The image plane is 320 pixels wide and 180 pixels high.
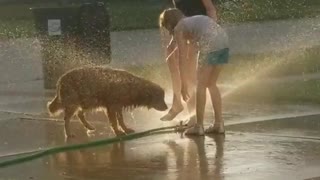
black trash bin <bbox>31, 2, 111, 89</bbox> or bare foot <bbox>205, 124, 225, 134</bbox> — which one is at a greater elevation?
black trash bin <bbox>31, 2, 111, 89</bbox>

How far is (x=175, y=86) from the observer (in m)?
10.9

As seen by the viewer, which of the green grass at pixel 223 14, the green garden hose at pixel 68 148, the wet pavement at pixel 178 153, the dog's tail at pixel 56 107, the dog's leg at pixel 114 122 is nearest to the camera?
the wet pavement at pixel 178 153

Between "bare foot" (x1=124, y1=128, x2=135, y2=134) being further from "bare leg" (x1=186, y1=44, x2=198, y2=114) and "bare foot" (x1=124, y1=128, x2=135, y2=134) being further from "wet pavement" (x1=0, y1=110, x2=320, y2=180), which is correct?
"bare leg" (x1=186, y1=44, x2=198, y2=114)

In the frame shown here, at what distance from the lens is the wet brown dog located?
952 cm

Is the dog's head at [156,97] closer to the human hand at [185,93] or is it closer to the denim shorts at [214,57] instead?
the human hand at [185,93]

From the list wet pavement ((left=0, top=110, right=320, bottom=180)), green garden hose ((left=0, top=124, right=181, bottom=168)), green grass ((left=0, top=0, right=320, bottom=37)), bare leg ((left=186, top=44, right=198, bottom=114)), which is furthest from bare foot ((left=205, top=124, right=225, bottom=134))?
green grass ((left=0, top=0, right=320, bottom=37))

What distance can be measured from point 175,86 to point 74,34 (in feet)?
17.4

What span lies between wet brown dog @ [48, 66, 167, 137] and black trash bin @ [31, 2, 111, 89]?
18.3ft

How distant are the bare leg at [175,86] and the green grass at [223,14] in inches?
500

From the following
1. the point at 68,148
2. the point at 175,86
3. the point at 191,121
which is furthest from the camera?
the point at 175,86

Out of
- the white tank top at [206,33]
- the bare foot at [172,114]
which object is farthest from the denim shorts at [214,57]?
the bare foot at [172,114]

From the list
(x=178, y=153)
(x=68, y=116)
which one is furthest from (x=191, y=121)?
(x=178, y=153)

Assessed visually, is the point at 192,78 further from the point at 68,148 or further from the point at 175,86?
the point at 68,148

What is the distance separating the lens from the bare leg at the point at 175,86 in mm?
10680
